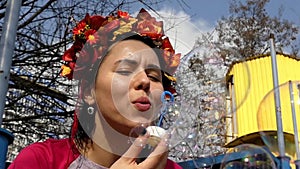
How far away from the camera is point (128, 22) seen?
1.70m

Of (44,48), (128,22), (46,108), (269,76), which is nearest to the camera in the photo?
Result: (128,22)

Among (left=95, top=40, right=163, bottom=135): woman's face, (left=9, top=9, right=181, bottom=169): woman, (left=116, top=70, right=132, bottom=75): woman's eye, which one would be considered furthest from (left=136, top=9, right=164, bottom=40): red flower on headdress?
(left=116, top=70, right=132, bottom=75): woman's eye

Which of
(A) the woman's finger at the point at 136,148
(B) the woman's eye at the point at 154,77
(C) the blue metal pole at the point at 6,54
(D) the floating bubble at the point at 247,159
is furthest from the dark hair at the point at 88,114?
(D) the floating bubble at the point at 247,159

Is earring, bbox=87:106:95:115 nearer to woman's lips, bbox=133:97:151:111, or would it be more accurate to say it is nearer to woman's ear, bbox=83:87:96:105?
woman's ear, bbox=83:87:96:105

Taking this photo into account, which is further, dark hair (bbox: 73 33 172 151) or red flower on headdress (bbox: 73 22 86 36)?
red flower on headdress (bbox: 73 22 86 36)

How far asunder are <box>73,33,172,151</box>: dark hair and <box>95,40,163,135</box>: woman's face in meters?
0.04

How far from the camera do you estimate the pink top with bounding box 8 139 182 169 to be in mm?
1354

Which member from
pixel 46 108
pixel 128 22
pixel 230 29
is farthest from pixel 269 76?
pixel 128 22

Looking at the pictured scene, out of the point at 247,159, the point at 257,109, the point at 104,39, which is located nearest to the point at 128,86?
the point at 104,39

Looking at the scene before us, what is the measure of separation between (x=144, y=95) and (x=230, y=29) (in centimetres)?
1428

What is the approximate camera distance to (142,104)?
1.33m

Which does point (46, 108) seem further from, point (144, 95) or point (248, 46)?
point (248, 46)

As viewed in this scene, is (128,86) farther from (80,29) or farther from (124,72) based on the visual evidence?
(80,29)

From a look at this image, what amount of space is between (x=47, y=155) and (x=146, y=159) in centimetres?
35
